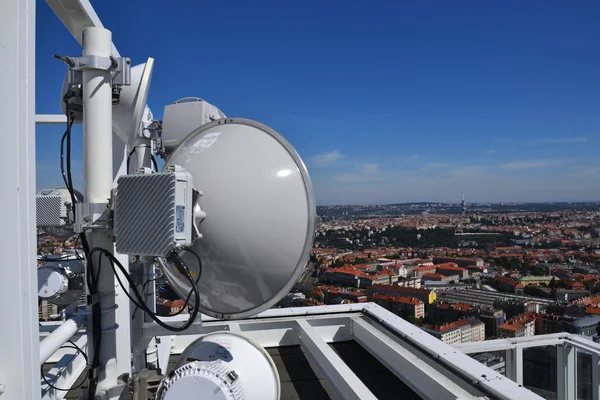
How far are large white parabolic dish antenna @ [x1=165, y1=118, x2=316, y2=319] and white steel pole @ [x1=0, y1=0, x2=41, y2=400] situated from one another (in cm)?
81

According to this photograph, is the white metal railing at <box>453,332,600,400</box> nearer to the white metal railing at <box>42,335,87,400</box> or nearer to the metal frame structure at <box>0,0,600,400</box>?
the metal frame structure at <box>0,0,600,400</box>

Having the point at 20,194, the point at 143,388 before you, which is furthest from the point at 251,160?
the point at 143,388

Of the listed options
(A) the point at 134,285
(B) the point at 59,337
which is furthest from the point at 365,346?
(B) the point at 59,337

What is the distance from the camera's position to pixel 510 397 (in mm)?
2256

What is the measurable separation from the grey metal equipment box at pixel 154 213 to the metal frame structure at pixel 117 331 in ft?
0.89

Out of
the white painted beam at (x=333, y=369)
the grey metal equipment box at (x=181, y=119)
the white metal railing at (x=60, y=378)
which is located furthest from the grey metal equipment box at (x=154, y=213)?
the white painted beam at (x=333, y=369)

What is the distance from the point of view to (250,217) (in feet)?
5.88

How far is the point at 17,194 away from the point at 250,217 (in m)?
0.93

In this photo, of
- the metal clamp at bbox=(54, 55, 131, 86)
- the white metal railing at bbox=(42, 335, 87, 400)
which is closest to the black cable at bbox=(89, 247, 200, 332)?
the white metal railing at bbox=(42, 335, 87, 400)

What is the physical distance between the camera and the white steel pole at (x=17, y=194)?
97 cm

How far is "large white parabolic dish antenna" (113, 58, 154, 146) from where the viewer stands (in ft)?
6.73

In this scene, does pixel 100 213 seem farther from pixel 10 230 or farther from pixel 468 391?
pixel 468 391

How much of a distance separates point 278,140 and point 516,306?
15.6 m

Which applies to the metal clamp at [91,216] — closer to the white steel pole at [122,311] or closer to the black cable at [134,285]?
the black cable at [134,285]
